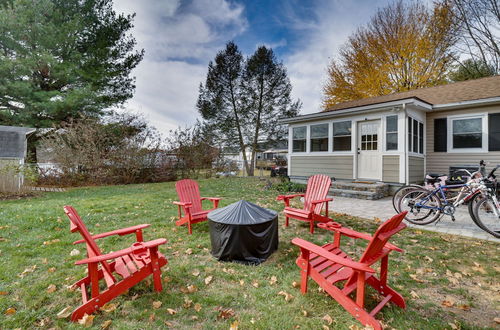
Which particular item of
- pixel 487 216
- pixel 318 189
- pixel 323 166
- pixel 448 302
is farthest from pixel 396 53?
pixel 448 302

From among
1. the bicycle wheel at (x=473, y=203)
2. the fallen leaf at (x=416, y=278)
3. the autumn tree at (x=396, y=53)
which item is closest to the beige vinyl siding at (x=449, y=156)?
the bicycle wheel at (x=473, y=203)

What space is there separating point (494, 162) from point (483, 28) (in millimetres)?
10844

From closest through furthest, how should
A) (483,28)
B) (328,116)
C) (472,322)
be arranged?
(472,322)
(328,116)
(483,28)

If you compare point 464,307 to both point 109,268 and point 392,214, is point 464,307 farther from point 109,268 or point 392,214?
point 392,214

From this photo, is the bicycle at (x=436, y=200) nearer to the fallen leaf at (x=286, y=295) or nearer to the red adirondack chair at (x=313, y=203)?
the red adirondack chair at (x=313, y=203)

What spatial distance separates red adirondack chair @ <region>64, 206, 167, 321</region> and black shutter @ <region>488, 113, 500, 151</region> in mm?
9565

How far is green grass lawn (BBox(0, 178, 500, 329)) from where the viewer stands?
73.9 inches

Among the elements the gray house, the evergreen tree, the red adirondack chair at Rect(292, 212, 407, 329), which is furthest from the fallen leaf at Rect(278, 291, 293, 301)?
the evergreen tree

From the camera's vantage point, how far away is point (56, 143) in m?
9.56

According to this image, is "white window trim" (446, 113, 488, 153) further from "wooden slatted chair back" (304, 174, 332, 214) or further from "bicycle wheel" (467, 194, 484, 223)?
"wooden slatted chair back" (304, 174, 332, 214)

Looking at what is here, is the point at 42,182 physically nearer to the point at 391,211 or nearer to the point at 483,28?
the point at 391,211

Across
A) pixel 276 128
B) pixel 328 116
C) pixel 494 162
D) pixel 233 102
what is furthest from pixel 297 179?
pixel 233 102

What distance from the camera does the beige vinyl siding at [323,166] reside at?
8625 millimetres

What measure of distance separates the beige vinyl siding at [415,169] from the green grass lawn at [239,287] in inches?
164
